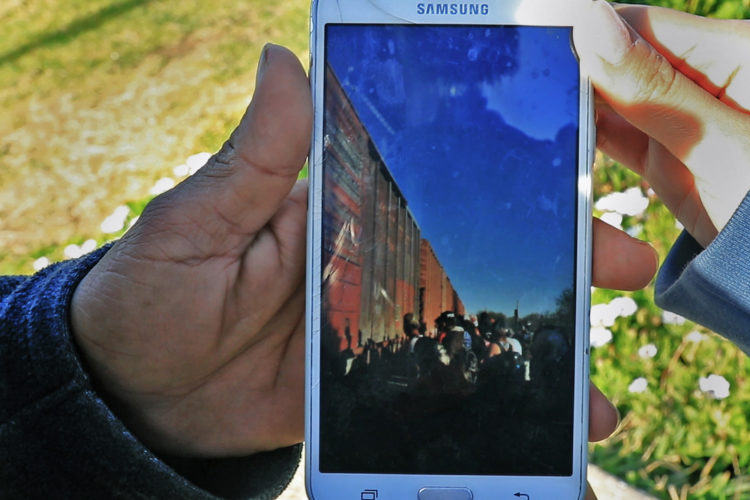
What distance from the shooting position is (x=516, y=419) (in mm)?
1594

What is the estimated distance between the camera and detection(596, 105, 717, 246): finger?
5.64ft

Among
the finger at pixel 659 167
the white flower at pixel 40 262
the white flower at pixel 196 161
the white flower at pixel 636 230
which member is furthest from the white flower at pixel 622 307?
the white flower at pixel 40 262

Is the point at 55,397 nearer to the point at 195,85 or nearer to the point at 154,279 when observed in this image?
the point at 154,279

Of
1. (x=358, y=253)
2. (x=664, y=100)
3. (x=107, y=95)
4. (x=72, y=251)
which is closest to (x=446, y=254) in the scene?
(x=358, y=253)

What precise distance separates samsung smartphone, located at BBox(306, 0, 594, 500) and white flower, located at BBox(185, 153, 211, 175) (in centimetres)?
175

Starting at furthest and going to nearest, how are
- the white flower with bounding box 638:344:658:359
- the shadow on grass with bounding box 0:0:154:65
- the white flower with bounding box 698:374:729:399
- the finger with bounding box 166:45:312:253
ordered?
1. the shadow on grass with bounding box 0:0:154:65
2. the white flower with bounding box 638:344:658:359
3. the white flower with bounding box 698:374:729:399
4. the finger with bounding box 166:45:312:253

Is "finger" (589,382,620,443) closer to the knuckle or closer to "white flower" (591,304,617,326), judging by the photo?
the knuckle

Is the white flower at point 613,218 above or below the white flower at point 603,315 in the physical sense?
above

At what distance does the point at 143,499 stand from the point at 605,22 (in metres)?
1.21

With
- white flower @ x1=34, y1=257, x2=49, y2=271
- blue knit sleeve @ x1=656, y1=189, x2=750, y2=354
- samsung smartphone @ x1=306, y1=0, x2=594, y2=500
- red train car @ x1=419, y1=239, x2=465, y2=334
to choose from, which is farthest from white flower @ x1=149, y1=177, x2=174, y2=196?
blue knit sleeve @ x1=656, y1=189, x2=750, y2=354

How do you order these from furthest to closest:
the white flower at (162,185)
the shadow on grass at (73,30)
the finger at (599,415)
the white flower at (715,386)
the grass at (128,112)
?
1. the shadow on grass at (73,30)
2. the white flower at (162,185)
3. the grass at (128,112)
4. the white flower at (715,386)
5. the finger at (599,415)

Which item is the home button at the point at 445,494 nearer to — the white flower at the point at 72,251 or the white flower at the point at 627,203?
the white flower at the point at 627,203

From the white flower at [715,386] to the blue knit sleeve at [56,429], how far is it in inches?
60.5

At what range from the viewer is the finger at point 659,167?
5.64 feet
